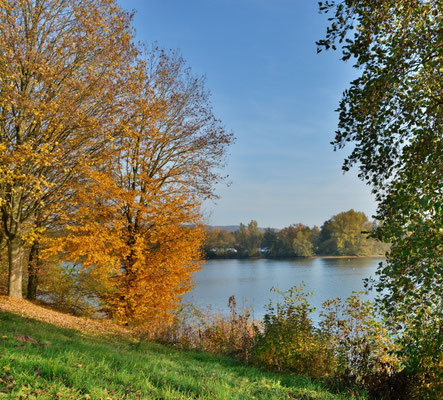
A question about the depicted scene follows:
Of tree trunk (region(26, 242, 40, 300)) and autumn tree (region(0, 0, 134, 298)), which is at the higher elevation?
autumn tree (region(0, 0, 134, 298))

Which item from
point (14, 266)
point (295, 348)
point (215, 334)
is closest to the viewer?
point (295, 348)

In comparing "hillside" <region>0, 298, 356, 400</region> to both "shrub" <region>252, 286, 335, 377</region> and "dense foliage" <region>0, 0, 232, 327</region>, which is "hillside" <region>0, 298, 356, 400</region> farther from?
"dense foliage" <region>0, 0, 232, 327</region>

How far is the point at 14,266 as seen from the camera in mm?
12289

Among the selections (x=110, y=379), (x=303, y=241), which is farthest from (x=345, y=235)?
(x=110, y=379)

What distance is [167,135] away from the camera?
14.4 m

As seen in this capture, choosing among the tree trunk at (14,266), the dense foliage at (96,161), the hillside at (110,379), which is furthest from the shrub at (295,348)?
the tree trunk at (14,266)

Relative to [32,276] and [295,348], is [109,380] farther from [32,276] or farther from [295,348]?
[32,276]

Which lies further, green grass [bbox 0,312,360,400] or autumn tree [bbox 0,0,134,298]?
autumn tree [bbox 0,0,134,298]

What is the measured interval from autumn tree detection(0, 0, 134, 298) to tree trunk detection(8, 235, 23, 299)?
0.10 feet

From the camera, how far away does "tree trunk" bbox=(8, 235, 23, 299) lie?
12184 millimetres

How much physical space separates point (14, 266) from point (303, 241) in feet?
215

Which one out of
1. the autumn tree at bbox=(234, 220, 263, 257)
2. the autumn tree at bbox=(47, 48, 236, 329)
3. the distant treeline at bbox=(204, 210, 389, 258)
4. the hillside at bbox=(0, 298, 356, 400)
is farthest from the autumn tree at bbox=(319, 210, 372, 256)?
the hillside at bbox=(0, 298, 356, 400)

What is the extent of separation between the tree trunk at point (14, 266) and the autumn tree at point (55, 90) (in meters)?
0.03

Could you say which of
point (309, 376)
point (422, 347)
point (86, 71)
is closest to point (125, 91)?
point (86, 71)
